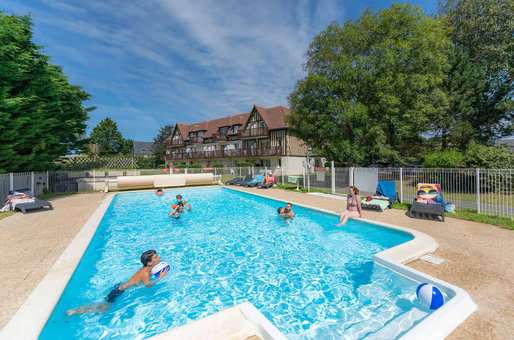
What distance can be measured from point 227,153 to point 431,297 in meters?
36.9

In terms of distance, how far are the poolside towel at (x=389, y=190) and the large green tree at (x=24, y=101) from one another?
676 inches

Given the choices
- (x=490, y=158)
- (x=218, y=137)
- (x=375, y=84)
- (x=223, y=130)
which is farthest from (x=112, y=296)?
(x=223, y=130)

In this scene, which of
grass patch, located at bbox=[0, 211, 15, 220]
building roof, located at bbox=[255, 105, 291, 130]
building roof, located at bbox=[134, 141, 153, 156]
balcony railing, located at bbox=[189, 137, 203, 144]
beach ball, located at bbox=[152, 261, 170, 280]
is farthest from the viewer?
building roof, located at bbox=[134, 141, 153, 156]

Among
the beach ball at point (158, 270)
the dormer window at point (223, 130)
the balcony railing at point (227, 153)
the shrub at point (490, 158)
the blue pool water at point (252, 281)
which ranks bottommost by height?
the blue pool water at point (252, 281)

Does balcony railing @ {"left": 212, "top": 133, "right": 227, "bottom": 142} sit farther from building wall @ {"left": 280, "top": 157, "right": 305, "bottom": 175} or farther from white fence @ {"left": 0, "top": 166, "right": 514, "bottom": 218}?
white fence @ {"left": 0, "top": 166, "right": 514, "bottom": 218}

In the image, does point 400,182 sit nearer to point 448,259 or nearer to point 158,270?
point 448,259

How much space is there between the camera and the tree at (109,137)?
56844 mm

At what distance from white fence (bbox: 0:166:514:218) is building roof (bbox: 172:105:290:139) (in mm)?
14811

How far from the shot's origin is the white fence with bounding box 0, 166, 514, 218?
8117 mm

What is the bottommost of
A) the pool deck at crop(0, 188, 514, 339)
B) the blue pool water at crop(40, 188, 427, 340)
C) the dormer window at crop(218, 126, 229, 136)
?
the blue pool water at crop(40, 188, 427, 340)

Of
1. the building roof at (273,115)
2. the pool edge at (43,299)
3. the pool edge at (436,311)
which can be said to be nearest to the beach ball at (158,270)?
the pool edge at (43,299)

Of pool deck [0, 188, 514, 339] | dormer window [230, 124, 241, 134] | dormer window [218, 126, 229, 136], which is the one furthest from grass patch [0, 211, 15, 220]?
dormer window [218, 126, 229, 136]

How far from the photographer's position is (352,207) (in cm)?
838

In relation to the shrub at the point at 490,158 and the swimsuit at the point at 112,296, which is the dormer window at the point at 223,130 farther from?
the swimsuit at the point at 112,296
